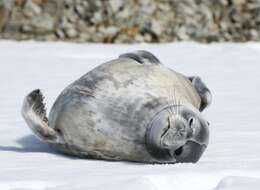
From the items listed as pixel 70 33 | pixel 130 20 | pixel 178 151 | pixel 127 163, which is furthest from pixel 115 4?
pixel 178 151

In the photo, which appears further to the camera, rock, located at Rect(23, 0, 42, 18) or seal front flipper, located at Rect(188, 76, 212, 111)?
rock, located at Rect(23, 0, 42, 18)

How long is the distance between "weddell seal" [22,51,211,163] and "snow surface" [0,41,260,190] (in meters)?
0.07

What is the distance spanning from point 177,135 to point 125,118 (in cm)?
26

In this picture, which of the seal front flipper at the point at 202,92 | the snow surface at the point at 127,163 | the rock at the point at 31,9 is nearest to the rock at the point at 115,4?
the rock at the point at 31,9

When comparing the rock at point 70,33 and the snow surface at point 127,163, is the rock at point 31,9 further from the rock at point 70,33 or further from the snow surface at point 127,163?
the snow surface at point 127,163

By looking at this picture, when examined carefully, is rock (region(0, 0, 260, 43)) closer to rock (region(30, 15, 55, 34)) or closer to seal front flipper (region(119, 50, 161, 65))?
rock (region(30, 15, 55, 34))

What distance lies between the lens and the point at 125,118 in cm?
331

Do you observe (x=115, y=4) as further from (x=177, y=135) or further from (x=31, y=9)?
(x=177, y=135)

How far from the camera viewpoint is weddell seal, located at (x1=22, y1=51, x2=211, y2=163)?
321 centimetres

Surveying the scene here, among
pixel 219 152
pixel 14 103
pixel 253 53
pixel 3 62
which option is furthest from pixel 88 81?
pixel 253 53

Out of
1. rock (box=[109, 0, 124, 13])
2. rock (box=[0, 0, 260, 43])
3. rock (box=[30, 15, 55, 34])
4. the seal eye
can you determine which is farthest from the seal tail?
rock (box=[109, 0, 124, 13])

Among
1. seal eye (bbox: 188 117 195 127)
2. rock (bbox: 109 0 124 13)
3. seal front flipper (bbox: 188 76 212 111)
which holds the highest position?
seal eye (bbox: 188 117 195 127)

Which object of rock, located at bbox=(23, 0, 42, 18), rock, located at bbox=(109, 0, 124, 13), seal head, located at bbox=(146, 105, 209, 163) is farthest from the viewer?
rock, located at bbox=(109, 0, 124, 13)

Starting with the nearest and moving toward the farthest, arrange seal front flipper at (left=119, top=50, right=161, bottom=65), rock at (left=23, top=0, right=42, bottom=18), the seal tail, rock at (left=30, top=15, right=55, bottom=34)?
the seal tail < seal front flipper at (left=119, top=50, right=161, bottom=65) < rock at (left=30, top=15, right=55, bottom=34) < rock at (left=23, top=0, right=42, bottom=18)
